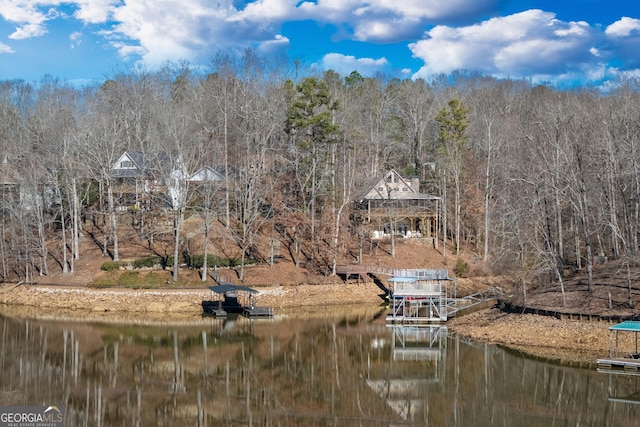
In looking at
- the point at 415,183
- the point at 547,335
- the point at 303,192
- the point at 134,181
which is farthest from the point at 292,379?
the point at 415,183

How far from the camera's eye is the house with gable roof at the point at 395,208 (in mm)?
60000

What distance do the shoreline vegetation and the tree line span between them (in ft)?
10.8

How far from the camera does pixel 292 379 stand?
92.6 ft

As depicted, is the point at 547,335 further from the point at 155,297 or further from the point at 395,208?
the point at 395,208

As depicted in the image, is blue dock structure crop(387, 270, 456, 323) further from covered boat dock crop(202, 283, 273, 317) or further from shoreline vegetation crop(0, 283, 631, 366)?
covered boat dock crop(202, 283, 273, 317)

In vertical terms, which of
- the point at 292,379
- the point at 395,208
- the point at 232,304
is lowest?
the point at 292,379

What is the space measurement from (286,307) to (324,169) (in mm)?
16235

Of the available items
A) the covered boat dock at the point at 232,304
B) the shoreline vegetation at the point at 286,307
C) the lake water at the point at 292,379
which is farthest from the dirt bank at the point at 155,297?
the lake water at the point at 292,379

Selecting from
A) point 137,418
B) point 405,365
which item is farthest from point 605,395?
point 137,418

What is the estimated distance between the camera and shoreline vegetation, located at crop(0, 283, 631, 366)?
33.9 metres

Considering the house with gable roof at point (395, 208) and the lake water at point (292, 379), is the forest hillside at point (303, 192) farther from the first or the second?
the lake water at point (292, 379)

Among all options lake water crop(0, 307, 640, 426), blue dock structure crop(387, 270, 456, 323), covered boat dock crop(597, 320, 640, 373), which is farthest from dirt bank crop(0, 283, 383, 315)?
covered boat dock crop(597, 320, 640, 373)

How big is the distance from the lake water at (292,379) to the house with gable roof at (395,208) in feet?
71.3

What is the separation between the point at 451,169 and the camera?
61.5m
